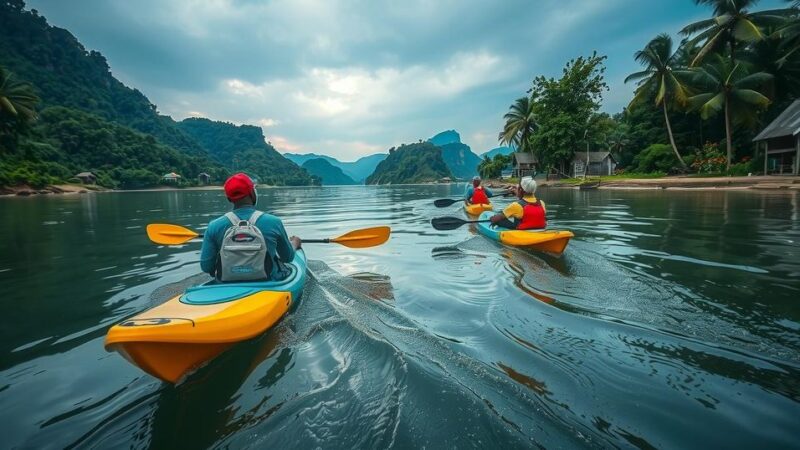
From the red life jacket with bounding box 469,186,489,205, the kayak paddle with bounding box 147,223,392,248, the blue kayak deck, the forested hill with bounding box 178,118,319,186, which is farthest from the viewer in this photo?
the forested hill with bounding box 178,118,319,186

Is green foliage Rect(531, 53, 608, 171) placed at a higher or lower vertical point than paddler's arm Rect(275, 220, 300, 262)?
higher

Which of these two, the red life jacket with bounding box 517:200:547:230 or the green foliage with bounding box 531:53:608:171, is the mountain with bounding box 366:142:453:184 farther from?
the red life jacket with bounding box 517:200:547:230

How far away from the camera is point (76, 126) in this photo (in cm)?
5878

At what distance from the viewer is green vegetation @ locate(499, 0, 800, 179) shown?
24.8 m

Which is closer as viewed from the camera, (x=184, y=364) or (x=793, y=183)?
(x=184, y=364)

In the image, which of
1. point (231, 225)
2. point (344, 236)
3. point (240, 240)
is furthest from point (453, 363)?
point (344, 236)

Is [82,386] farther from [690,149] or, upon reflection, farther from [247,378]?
[690,149]

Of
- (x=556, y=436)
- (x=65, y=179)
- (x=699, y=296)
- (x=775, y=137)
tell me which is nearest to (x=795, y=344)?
(x=699, y=296)

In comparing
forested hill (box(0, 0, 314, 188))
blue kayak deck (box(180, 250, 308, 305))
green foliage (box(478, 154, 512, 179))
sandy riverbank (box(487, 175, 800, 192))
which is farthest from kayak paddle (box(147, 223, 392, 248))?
green foliage (box(478, 154, 512, 179))

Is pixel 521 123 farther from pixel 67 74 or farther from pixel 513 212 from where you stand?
pixel 67 74

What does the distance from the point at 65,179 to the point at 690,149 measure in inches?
2908

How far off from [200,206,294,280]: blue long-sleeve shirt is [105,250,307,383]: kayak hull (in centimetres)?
24

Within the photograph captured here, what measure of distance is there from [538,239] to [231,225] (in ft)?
17.4

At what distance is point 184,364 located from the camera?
2.61m
